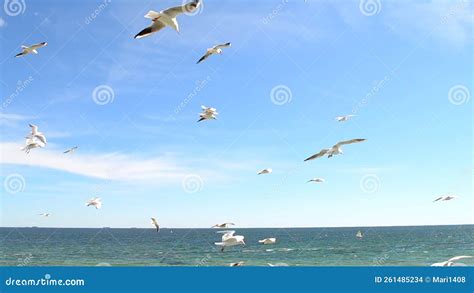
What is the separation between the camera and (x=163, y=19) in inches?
409

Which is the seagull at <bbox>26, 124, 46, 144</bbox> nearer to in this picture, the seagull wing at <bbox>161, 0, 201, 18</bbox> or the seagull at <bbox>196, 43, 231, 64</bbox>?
the seagull at <bbox>196, 43, 231, 64</bbox>

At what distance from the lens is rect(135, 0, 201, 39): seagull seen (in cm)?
1009

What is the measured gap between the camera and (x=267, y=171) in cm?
1980

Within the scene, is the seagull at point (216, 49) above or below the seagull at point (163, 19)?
above

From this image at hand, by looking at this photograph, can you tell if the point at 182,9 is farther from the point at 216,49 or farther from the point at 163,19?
the point at 216,49

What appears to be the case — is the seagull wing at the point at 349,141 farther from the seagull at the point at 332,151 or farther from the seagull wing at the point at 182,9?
the seagull wing at the point at 182,9

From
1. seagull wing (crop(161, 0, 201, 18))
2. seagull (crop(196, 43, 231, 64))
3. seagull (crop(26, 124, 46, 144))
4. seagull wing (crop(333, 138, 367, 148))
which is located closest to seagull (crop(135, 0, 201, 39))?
seagull wing (crop(161, 0, 201, 18))

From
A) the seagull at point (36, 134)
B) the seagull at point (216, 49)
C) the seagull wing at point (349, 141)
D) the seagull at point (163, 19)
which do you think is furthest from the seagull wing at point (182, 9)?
the seagull at point (36, 134)

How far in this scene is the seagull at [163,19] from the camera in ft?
33.1

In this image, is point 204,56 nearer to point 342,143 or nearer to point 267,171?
point 342,143

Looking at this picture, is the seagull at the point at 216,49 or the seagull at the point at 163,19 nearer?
the seagull at the point at 163,19
